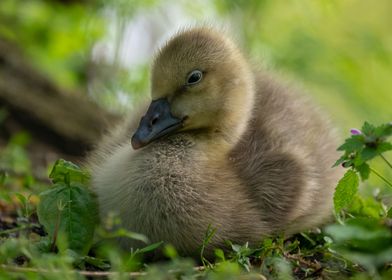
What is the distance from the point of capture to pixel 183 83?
11.9 ft

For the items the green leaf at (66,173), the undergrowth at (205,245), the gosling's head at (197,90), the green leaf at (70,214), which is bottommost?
the undergrowth at (205,245)

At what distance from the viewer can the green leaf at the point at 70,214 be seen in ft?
10.7

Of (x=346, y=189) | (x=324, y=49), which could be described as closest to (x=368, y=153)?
(x=346, y=189)

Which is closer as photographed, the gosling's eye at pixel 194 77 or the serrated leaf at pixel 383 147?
the serrated leaf at pixel 383 147

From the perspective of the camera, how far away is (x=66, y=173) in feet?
11.6

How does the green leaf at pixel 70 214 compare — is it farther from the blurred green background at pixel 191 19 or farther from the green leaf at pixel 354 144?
the blurred green background at pixel 191 19

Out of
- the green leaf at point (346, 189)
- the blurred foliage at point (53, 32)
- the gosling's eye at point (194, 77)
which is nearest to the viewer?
the green leaf at point (346, 189)

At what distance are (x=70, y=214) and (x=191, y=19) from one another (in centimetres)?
343

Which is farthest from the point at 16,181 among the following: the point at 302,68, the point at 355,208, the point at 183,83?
the point at 302,68

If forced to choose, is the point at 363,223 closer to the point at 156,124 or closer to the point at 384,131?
the point at 384,131

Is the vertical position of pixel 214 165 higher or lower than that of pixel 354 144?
higher

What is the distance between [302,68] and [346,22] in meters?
1.47

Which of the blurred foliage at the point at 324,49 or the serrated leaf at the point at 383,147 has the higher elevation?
the blurred foliage at the point at 324,49

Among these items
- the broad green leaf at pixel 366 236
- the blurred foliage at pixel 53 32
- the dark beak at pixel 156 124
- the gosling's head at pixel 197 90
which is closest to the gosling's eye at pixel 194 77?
the gosling's head at pixel 197 90
